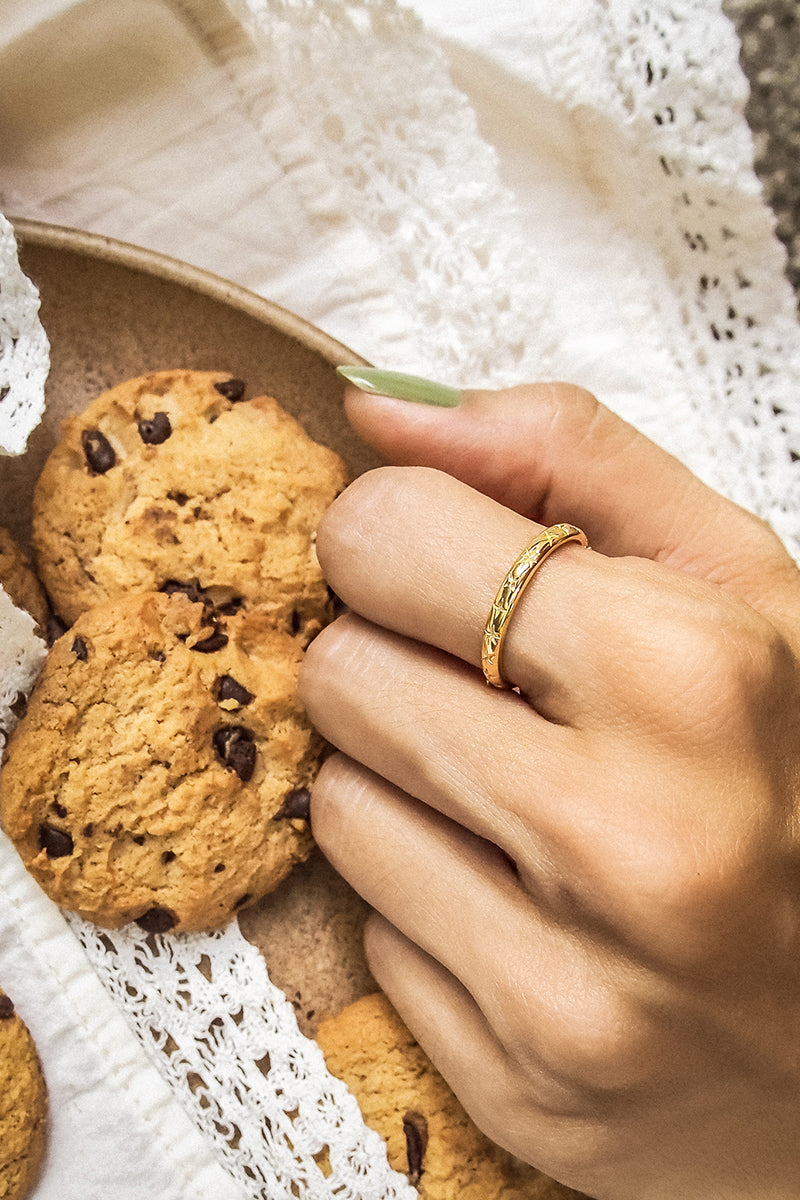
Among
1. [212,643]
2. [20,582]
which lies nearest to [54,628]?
[20,582]

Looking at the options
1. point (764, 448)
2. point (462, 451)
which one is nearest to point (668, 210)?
point (764, 448)

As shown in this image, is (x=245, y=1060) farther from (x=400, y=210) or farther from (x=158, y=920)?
(x=400, y=210)

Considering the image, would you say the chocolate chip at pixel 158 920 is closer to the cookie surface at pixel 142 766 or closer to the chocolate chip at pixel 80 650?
the cookie surface at pixel 142 766

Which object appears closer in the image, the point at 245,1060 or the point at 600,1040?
the point at 600,1040

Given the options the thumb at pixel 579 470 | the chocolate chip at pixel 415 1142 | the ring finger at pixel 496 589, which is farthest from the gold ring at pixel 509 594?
the chocolate chip at pixel 415 1142

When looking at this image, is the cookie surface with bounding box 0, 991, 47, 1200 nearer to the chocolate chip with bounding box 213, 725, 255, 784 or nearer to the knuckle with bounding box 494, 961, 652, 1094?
the chocolate chip with bounding box 213, 725, 255, 784

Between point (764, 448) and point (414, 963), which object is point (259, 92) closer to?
point (764, 448)
